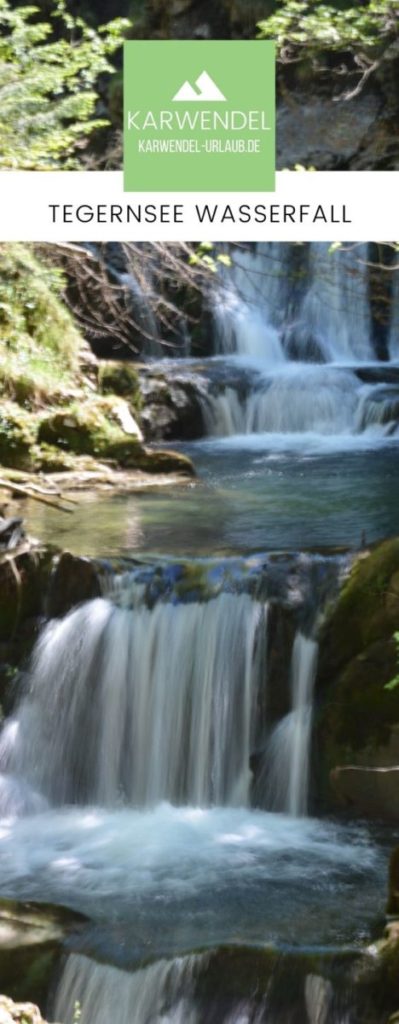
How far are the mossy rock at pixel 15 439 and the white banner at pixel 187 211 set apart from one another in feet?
10.1

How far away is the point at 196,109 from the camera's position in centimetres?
758

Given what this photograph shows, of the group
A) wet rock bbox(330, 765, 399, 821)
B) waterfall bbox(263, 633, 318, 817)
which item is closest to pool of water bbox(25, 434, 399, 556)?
waterfall bbox(263, 633, 318, 817)

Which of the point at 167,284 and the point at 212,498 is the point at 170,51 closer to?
the point at 212,498

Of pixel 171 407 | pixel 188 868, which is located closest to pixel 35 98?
pixel 188 868

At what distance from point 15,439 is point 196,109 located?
472cm

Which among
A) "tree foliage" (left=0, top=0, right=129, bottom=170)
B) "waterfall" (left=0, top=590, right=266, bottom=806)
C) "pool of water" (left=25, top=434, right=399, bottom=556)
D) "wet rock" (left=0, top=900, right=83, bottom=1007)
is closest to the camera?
"wet rock" (left=0, top=900, right=83, bottom=1007)

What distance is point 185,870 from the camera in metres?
6.18

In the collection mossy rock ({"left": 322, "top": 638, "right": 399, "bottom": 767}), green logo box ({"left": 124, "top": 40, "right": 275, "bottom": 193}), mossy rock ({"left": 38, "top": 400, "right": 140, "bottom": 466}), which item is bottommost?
mossy rock ({"left": 322, "top": 638, "right": 399, "bottom": 767})

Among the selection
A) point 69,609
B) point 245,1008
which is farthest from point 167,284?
A: point 245,1008

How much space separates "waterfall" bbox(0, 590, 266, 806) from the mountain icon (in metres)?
2.94

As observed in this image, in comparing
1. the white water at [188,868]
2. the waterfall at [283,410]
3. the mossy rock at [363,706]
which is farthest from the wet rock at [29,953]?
the waterfall at [283,410]

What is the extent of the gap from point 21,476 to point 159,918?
19.0ft

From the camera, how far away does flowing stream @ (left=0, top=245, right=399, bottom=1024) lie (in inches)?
205

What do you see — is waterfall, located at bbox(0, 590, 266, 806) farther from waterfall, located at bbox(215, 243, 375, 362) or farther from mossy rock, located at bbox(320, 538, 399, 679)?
waterfall, located at bbox(215, 243, 375, 362)
